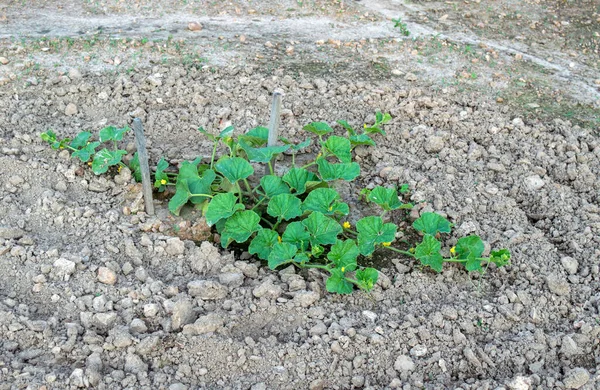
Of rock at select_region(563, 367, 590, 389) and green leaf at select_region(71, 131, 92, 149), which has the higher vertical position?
green leaf at select_region(71, 131, 92, 149)

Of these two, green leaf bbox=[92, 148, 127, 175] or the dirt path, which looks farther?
green leaf bbox=[92, 148, 127, 175]

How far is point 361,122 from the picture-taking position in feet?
14.5

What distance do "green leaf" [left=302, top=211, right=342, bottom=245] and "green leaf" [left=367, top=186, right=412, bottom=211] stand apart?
1.00ft

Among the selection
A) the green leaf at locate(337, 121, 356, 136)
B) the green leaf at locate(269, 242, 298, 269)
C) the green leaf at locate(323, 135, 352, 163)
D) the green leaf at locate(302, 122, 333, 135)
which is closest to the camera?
the green leaf at locate(269, 242, 298, 269)

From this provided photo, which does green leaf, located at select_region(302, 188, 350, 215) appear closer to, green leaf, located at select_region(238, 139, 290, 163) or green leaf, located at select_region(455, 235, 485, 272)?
green leaf, located at select_region(238, 139, 290, 163)

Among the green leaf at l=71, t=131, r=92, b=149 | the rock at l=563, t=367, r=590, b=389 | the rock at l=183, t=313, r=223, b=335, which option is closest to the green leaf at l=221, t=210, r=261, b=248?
the rock at l=183, t=313, r=223, b=335

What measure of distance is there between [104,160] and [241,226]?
0.85 meters

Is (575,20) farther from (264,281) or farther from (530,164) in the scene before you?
(264,281)

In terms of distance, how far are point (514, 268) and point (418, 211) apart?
23.1 inches

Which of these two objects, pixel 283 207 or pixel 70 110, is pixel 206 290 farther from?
pixel 70 110

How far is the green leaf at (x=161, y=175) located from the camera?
3625 mm

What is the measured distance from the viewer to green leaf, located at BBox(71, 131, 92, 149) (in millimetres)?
3793

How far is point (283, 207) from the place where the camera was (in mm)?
3395

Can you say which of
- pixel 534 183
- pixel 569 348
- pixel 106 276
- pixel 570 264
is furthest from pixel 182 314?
pixel 534 183
